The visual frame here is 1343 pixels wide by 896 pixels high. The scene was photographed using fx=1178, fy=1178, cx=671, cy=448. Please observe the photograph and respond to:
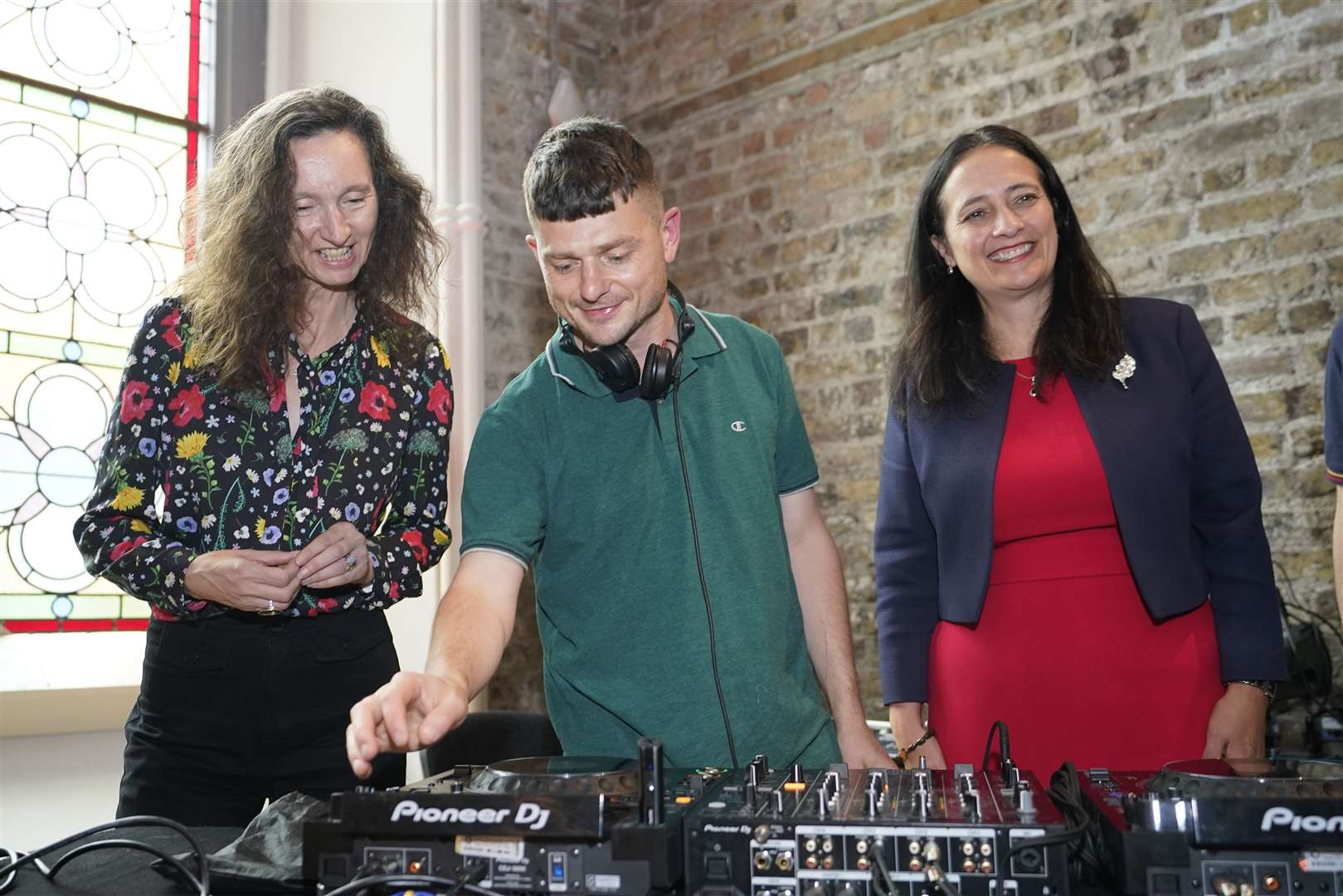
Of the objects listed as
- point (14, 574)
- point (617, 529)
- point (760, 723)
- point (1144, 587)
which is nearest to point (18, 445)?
point (14, 574)

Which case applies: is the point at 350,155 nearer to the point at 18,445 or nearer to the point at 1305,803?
the point at 1305,803

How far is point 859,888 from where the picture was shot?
998 mm

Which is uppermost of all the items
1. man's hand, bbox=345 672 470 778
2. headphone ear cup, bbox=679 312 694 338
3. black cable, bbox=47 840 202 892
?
headphone ear cup, bbox=679 312 694 338

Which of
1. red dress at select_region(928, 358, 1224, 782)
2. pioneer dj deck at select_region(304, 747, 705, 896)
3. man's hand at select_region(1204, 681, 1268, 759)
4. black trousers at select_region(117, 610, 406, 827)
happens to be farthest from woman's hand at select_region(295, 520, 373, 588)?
man's hand at select_region(1204, 681, 1268, 759)

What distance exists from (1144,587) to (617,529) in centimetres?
84

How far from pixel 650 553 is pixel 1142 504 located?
805mm

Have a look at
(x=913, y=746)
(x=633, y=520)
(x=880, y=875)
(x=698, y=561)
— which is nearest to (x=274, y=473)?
(x=633, y=520)

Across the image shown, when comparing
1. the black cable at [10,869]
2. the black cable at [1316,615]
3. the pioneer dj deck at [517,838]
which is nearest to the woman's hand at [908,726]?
the pioneer dj deck at [517,838]

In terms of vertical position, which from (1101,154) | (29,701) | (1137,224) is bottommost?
(29,701)

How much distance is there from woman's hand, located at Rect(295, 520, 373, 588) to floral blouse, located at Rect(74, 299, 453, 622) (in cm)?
3

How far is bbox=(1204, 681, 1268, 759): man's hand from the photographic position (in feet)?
5.98

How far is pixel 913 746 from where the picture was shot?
1.91 metres

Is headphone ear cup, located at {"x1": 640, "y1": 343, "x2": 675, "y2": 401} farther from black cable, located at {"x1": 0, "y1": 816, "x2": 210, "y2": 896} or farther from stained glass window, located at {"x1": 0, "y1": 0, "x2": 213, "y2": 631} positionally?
stained glass window, located at {"x1": 0, "y1": 0, "x2": 213, "y2": 631}

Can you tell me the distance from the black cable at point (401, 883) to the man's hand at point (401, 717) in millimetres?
140
